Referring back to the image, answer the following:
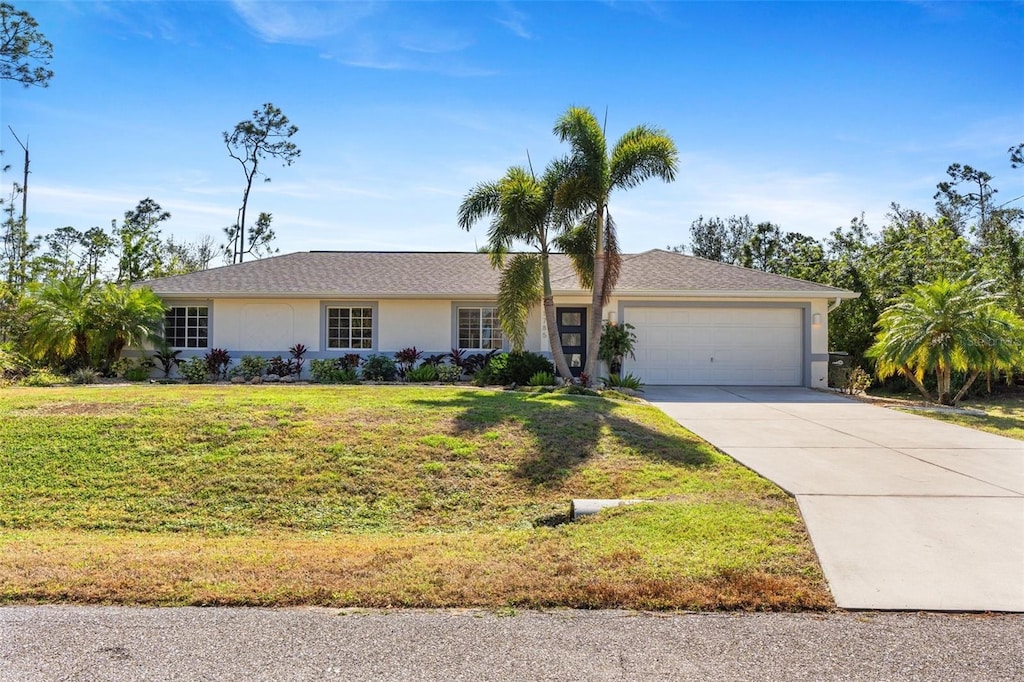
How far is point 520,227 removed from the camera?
46.2 feet

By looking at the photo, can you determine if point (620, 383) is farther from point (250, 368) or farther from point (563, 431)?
point (250, 368)

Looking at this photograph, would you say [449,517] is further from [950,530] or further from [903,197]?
[903,197]

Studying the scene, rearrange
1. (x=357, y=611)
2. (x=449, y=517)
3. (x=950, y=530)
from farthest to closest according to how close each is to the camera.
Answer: (x=449, y=517), (x=950, y=530), (x=357, y=611)

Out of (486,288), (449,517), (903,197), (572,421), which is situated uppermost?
(903,197)

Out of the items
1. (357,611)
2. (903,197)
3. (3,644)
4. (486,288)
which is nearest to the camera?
(3,644)

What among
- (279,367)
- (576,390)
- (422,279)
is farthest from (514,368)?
(279,367)

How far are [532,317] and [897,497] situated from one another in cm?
1215

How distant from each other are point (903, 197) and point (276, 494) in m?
37.1

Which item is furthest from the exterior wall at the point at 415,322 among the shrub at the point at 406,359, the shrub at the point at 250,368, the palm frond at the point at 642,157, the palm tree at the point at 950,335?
the palm tree at the point at 950,335

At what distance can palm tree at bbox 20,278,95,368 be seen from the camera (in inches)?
630

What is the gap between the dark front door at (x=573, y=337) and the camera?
58.3 ft

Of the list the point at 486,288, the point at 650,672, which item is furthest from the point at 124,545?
the point at 486,288

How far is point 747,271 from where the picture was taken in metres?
19.1

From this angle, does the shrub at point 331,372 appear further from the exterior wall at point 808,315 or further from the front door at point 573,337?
the exterior wall at point 808,315
